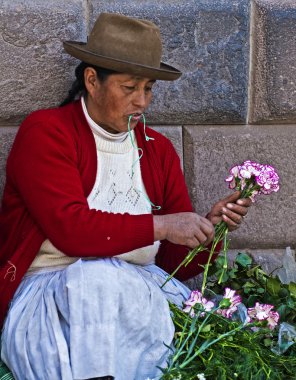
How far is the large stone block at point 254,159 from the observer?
15.0 feet

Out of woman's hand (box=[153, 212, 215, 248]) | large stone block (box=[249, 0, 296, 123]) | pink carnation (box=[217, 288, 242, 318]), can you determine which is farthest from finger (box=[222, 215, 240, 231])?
large stone block (box=[249, 0, 296, 123])

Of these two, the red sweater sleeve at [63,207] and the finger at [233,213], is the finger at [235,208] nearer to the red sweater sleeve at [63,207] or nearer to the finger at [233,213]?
the finger at [233,213]

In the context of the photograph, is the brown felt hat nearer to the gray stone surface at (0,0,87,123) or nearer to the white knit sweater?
the white knit sweater

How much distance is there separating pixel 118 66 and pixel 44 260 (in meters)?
0.83

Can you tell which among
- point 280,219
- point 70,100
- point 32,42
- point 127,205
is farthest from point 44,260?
point 280,219

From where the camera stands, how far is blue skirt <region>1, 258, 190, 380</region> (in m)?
3.44

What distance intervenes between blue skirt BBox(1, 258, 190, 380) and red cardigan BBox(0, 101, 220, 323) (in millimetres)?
101

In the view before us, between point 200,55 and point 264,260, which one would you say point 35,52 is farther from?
point 264,260

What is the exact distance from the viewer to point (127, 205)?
3996 mm

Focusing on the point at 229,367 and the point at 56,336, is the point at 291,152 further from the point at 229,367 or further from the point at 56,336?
the point at 56,336

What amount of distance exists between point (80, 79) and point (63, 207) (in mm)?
695

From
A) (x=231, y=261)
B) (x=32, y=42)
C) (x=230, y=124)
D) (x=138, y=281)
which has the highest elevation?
(x=32, y=42)

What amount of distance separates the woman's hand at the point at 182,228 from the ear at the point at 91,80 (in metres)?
0.61

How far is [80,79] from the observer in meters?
4.08
